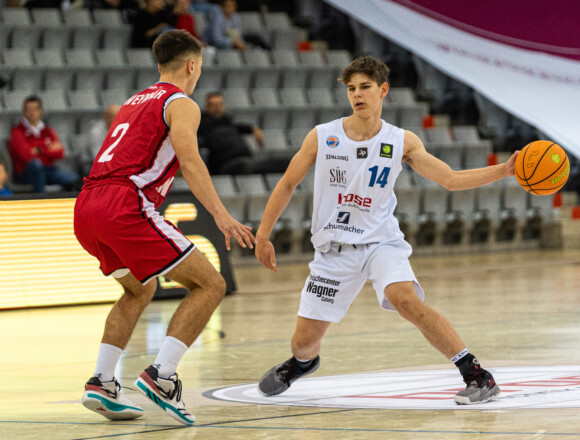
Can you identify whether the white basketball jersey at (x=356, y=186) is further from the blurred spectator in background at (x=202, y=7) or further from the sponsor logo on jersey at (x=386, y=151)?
the blurred spectator in background at (x=202, y=7)

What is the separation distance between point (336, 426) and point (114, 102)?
11638mm

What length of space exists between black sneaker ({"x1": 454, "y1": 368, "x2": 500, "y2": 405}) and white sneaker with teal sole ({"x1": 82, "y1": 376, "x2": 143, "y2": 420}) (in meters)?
1.54

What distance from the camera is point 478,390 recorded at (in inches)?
198

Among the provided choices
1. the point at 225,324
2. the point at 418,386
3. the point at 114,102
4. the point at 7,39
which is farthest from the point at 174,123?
the point at 7,39

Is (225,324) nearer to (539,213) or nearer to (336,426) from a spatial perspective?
(336,426)

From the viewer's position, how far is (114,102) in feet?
51.0

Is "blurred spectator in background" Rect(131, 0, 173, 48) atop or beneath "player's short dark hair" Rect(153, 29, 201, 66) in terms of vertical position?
beneath

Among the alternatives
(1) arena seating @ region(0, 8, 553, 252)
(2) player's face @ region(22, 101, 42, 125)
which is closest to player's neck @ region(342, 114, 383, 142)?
(2) player's face @ region(22, 101, 42, 125)

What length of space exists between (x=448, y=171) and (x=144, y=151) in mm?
1599

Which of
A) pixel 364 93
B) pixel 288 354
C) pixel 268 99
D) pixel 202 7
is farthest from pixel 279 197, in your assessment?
pixel 202 7

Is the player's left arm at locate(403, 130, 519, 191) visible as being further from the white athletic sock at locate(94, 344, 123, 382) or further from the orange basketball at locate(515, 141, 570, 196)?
the white athletic sock at locate(94, 344, 123, 382)

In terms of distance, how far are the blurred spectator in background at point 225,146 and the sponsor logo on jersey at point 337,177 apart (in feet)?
30.5

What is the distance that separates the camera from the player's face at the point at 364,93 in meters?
5.49

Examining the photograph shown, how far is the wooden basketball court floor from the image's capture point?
4535 mm
